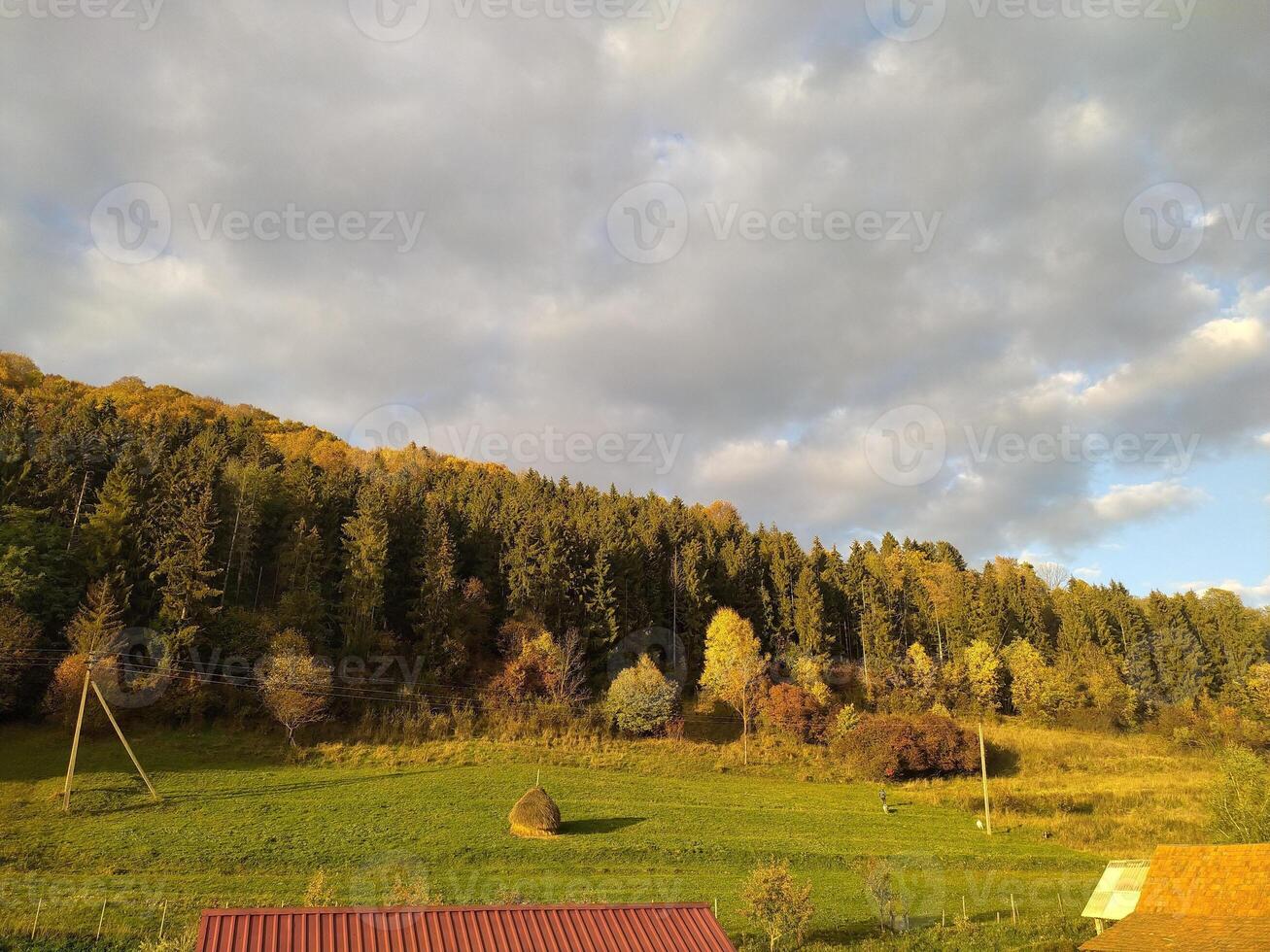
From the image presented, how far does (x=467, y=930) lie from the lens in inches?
679

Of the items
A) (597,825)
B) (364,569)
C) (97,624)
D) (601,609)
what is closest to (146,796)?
(97,624)

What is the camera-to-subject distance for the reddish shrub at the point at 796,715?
67.5 m

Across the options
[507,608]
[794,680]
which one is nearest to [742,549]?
[794,680]

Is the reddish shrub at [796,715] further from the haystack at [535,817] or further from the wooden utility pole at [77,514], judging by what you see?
the wooden utility pole at [77,514]

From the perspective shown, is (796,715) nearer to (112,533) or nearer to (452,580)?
(452,580)

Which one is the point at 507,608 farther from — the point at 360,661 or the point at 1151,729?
the point at 1151,729

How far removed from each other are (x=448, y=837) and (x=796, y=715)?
3985 centimetres

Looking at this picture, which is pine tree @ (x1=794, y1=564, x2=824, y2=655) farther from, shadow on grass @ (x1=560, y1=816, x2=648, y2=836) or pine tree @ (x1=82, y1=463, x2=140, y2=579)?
pine tree @ (x1=82, y1=463, x2=140, y2=579)

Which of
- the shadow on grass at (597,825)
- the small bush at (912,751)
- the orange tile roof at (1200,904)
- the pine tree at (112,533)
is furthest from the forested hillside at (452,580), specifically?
the orange tile roof at (1200,904)

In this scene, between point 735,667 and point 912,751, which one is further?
point 735,667

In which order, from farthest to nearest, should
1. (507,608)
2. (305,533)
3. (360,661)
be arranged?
1. (507,608)
2. (305,533)
3. (360,661)

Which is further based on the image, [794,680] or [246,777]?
[794,680]

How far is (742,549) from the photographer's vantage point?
9844 centimetres

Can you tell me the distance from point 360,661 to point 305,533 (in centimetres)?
1533
